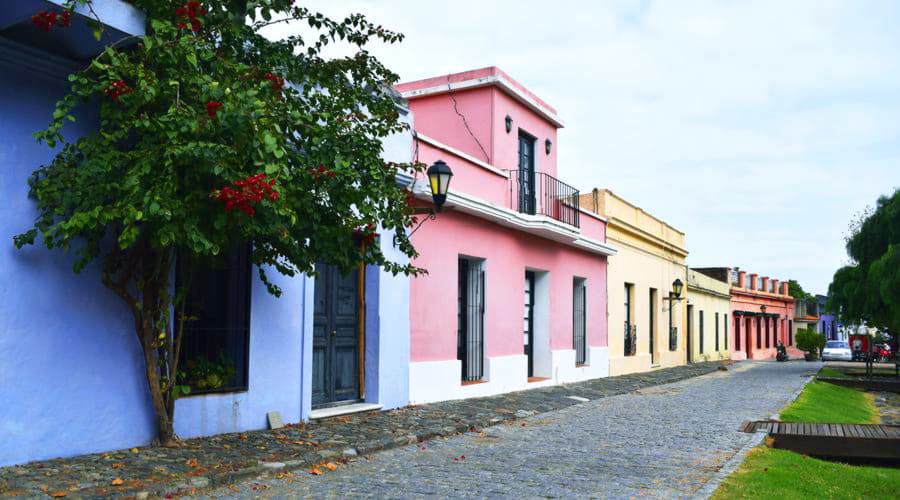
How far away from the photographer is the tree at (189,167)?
17.7 ft

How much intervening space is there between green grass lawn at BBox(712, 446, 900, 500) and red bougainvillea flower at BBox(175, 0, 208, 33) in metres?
5.10

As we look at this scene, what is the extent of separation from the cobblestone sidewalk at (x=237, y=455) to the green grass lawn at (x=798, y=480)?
312 centimetres

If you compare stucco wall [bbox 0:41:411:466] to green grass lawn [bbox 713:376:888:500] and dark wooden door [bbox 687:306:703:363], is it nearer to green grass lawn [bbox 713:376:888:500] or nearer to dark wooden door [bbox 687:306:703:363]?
green grass lawn [bbox 713:376:888:500]

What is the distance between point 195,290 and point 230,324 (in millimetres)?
549

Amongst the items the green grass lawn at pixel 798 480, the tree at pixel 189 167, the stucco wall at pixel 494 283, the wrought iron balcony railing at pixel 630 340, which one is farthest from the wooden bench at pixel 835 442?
the wrought iron balcony railing at pixel 630 340

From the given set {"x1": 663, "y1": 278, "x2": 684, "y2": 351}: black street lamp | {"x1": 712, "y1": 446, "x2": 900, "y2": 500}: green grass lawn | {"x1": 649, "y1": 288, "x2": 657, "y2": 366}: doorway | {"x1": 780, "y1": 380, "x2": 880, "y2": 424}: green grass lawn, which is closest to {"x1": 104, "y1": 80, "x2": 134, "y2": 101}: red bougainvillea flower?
{"x1": 712, "y1": 446, "x2": 900, "y2": 500}: green grass lawn

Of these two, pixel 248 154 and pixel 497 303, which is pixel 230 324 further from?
pixel 497 303

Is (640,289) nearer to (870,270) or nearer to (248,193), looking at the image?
(870,270)

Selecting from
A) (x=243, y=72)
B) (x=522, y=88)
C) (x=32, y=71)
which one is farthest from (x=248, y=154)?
(x=522, y=88)

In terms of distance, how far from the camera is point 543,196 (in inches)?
601

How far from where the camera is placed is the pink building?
11336 mm

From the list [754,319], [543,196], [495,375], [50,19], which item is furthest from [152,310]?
[754,319]

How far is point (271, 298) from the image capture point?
8.17m

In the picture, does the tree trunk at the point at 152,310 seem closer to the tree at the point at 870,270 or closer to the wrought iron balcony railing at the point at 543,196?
the wrought iron balcony railing at the point at 543,196
